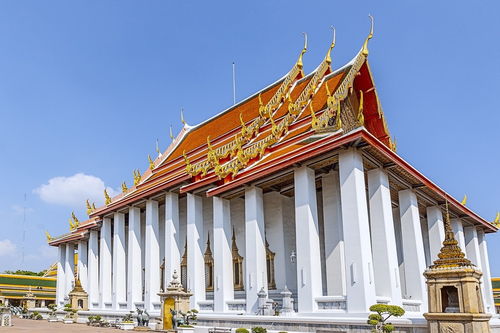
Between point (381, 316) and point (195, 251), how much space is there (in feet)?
28.3

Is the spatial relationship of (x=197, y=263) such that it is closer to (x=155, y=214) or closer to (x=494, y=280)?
(x=155, y=214)

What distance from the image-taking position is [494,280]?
1342 inches

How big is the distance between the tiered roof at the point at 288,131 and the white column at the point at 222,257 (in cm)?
82

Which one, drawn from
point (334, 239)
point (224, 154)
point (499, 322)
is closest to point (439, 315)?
point (499, 322)

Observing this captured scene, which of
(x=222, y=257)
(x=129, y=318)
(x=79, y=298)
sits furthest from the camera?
(x=79, y=298)

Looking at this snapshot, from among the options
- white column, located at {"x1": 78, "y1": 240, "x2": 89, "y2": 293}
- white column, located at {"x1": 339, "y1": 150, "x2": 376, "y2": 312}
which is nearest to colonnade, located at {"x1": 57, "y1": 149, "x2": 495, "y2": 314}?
white column, located at {"x1": 339, "y1": 150, "x2": 376, "y2": 312}

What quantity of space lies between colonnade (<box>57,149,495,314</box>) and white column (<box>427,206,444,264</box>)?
0.04 metres

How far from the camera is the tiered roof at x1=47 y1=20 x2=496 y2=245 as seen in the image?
49.8ft

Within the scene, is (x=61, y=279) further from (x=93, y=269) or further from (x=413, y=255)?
(x=413, y=255)

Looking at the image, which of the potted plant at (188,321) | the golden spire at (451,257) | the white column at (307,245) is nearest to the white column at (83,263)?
the potted plant at (188,321)

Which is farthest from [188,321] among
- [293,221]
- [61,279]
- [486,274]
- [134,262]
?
[61,279]

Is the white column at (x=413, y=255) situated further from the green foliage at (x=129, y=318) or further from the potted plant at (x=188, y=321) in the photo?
the green foliage at (x=129, y=318)

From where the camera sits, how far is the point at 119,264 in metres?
22.7

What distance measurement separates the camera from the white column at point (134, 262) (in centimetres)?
2114
